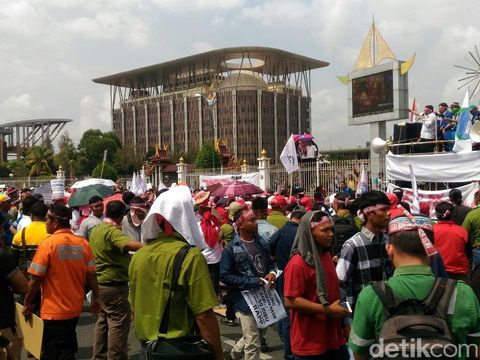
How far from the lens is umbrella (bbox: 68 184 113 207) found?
30.2 ft

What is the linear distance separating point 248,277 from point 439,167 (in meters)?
8.38

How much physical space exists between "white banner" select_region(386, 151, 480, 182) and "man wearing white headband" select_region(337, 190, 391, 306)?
27.5 feet

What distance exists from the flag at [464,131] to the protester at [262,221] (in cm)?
726

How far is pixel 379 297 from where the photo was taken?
255cm

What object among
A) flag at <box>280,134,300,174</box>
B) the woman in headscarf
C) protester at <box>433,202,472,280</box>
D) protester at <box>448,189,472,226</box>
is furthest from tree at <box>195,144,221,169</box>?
the woman in headscarf

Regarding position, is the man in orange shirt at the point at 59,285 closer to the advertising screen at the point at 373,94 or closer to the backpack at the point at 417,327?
the backpack at the point at 417,327

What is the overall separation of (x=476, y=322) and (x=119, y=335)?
397 cm

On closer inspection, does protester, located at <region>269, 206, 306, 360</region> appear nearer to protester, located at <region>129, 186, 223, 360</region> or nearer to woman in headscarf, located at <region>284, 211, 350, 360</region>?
woman in headscarf, located at <region>284, 211, 350, 360</region>

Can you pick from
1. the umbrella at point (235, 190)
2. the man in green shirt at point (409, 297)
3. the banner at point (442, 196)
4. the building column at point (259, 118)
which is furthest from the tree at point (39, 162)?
the man in green shirt at point (409, 297)

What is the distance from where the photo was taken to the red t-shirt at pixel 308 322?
3822mm

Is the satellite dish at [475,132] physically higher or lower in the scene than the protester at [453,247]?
higher

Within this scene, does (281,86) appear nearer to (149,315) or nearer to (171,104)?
(171,104)

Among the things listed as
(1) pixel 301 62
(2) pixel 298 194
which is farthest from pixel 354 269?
(1) pixel 301 62

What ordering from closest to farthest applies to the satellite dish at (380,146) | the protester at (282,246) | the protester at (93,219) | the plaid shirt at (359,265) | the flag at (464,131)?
1. the plaid shirt at (359,265)
2. the protester at (282,246)
3. the protester at (93,219)
4. the flag at (464,131)
5. the satellite dish at (380,146)
